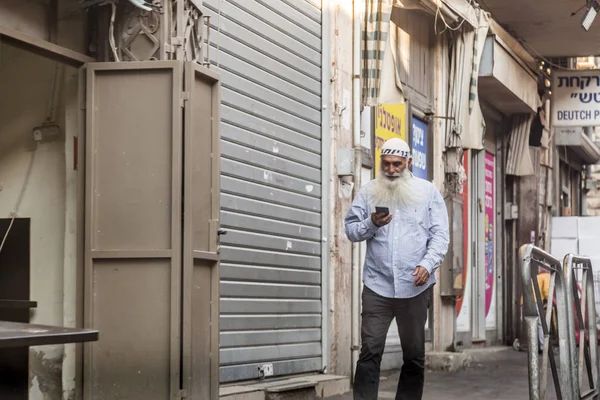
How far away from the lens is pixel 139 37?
7520 millimetres

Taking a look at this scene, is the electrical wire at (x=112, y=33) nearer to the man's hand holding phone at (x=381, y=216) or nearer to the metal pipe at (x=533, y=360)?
the man's hand holding phone at (x=381, y=216)

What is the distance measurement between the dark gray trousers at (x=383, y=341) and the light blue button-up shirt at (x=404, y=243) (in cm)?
9

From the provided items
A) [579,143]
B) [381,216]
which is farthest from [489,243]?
[381,216]

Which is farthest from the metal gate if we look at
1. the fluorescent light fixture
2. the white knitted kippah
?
the fluorescent light fixture

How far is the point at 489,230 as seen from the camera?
1950 cm

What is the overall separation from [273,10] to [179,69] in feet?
9.87

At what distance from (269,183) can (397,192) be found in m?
2.13

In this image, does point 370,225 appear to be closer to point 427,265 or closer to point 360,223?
point 360,223

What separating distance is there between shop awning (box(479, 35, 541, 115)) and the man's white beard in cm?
864

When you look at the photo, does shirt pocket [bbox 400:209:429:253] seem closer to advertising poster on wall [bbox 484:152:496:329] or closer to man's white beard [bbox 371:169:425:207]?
man's white beard [bbox 371:169:425:207]

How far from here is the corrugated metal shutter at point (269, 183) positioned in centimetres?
920

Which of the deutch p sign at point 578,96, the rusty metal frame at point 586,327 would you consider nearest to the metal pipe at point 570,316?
the rusty metal frame at point 586,327

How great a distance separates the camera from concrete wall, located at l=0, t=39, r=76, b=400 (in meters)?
7.73

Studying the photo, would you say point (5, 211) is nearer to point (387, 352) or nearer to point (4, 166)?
point (4, 166)
